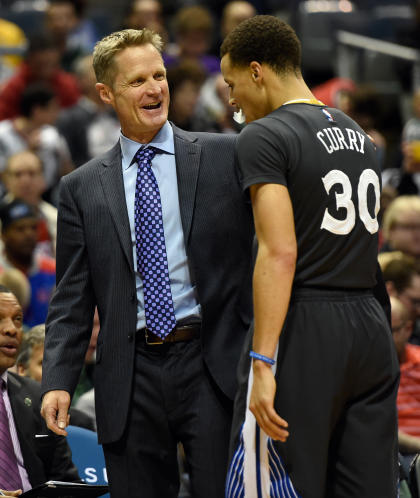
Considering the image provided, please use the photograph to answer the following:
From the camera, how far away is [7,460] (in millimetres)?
3855

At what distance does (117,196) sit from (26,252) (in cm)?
360

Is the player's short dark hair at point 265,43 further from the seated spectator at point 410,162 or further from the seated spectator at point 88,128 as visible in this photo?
the seated spectator at point 88,128

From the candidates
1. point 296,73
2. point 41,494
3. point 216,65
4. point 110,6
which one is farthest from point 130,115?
point 110,6

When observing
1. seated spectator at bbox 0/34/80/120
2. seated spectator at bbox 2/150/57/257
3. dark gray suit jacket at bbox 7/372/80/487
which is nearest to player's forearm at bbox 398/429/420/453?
dark gray suit jacket at bbox 7/372/80/487

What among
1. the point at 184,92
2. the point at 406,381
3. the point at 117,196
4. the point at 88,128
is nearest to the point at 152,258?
the point at 117,196

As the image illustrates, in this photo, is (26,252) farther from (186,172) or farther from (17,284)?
(186,172)

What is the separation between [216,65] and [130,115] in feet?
20.6

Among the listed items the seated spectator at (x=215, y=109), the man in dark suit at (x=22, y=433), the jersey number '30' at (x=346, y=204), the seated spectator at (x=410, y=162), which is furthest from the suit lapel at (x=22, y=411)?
the seated spectator at (x=410, y=162)

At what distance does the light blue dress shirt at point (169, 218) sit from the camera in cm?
315

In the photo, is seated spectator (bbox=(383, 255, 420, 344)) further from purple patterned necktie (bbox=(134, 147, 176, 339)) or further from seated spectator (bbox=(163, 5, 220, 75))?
seated spectator (bbox=(163, 5, 220, 75))

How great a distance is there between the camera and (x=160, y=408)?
3.11 meters

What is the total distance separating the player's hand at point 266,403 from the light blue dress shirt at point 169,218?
0.45 meters

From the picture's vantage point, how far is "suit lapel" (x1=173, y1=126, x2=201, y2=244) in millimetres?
3162

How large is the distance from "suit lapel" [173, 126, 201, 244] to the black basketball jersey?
0.36 meters
